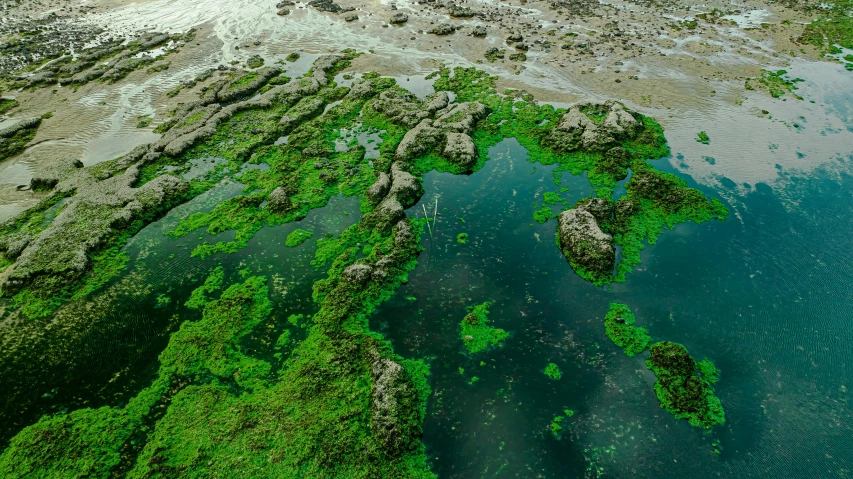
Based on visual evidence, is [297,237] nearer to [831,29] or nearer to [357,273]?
[357,273]

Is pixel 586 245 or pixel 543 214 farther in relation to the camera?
pixel 543 214

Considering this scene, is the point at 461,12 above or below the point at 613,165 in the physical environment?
above

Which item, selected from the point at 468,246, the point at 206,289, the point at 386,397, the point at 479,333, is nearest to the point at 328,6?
the point at 468,246

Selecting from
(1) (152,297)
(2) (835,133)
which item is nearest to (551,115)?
(2) (835,133)

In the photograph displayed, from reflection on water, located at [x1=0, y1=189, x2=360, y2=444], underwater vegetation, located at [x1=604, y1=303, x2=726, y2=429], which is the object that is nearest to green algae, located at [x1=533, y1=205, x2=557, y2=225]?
underwater vegetation, located at [x1=604, y1=303, x2=726, y2=429]

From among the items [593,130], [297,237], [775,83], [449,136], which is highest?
[775,83]

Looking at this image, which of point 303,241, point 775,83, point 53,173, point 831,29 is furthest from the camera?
point 831,29

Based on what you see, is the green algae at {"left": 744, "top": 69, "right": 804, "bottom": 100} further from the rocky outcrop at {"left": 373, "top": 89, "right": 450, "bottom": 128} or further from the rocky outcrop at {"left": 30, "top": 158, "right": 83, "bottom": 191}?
the rocky outcrop at {"left": 30, "top": 158, "right": 83, "bottom": 191}
